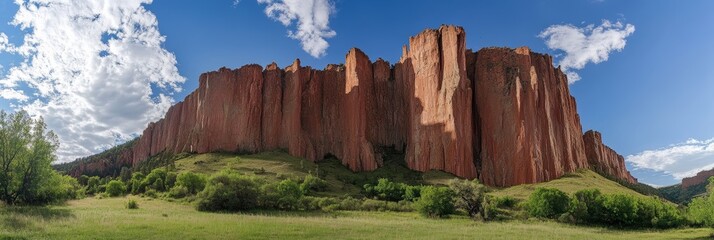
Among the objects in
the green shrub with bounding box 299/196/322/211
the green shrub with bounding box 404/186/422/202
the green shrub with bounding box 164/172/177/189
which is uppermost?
the green shrub with bounding box 164/172/177/189

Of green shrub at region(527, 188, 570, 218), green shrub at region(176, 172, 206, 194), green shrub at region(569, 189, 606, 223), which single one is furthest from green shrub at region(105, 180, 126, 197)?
green shrub at region(569, 189, 606, 223)

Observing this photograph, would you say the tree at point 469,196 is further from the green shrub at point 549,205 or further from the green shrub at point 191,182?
the green shrub at point 191,182

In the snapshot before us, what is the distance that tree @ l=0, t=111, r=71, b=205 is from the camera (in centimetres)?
4697

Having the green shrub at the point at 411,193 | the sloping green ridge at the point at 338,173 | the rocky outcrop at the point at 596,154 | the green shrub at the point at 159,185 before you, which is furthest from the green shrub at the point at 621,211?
the rocky outcrop at the point at 596,154

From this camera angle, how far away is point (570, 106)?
117 m

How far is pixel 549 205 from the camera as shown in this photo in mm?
57938

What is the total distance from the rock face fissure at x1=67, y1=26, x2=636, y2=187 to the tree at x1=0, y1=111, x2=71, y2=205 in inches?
2405

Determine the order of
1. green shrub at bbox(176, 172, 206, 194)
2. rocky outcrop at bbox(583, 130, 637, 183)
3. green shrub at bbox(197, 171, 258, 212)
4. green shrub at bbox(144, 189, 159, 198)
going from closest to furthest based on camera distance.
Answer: green shrub at bbox(197, 171, 258, 212) → green shrub at bbox(176, 172, 206, 194) → green shrub at bbox(144, 189, 159, 198) → rocky outcrop at bbox(583, 130, 637, 183)

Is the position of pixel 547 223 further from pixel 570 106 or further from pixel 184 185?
pixel 570 106

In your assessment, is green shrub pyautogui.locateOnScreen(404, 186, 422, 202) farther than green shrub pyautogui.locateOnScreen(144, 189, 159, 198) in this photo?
Yes

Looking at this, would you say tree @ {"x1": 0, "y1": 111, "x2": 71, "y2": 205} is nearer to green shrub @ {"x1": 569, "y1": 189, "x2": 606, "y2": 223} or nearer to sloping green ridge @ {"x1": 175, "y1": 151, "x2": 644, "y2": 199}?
sloping green ridge @ {"x1": 175, "y1": 151, "x2": 644, "y2": 199}

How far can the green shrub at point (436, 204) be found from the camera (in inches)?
2249

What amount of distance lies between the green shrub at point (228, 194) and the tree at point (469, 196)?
2428 centimetres

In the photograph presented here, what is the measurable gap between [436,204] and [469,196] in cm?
483
